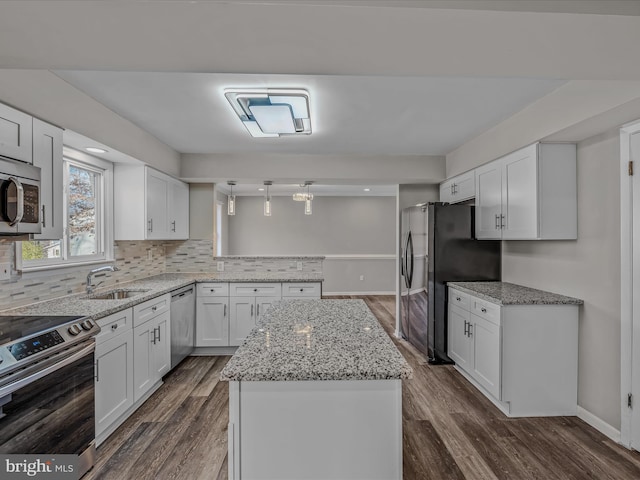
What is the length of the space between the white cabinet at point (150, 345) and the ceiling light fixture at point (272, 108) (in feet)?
5.62

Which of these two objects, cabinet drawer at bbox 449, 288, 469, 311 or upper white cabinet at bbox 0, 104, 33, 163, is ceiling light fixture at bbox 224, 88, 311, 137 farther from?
cabinet drawer at bbox 449, 288, 469, 311

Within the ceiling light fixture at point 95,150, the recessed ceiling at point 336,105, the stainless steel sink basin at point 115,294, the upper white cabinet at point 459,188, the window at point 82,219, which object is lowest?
the stainless steel sink basin at point 115,294

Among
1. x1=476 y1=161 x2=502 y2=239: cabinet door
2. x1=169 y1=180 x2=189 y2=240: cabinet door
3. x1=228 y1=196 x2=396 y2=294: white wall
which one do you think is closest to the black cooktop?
x1=169 y1=180 x2=189 y2=240: cabinet door

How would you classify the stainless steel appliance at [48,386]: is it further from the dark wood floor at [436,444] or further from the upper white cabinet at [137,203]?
the upper white cabinet at [137,203]


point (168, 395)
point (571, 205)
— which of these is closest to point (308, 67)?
point (571, 205)

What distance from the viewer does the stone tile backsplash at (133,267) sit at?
81.5 inches

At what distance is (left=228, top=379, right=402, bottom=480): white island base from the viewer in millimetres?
1263

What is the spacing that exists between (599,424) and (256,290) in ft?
10.4

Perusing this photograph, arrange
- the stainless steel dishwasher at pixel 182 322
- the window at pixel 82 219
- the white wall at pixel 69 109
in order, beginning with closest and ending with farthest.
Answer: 1. the white wall at pixel 69 109
2. the window at pixel 82 219
3. the stainless steel dishwasher at pixel 182 322

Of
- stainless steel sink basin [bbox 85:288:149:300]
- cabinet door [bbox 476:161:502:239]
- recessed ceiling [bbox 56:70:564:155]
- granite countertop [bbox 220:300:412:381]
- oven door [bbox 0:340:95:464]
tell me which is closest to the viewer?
granite countertop [bbox 220:300:412:381]

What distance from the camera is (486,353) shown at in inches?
107

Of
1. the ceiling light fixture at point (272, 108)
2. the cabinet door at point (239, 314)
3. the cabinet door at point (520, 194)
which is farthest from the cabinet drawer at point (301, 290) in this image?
the cabinet door at point (520, 194)

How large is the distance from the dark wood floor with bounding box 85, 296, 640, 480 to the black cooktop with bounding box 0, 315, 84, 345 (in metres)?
0.94

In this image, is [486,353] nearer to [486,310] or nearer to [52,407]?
[486,310]
